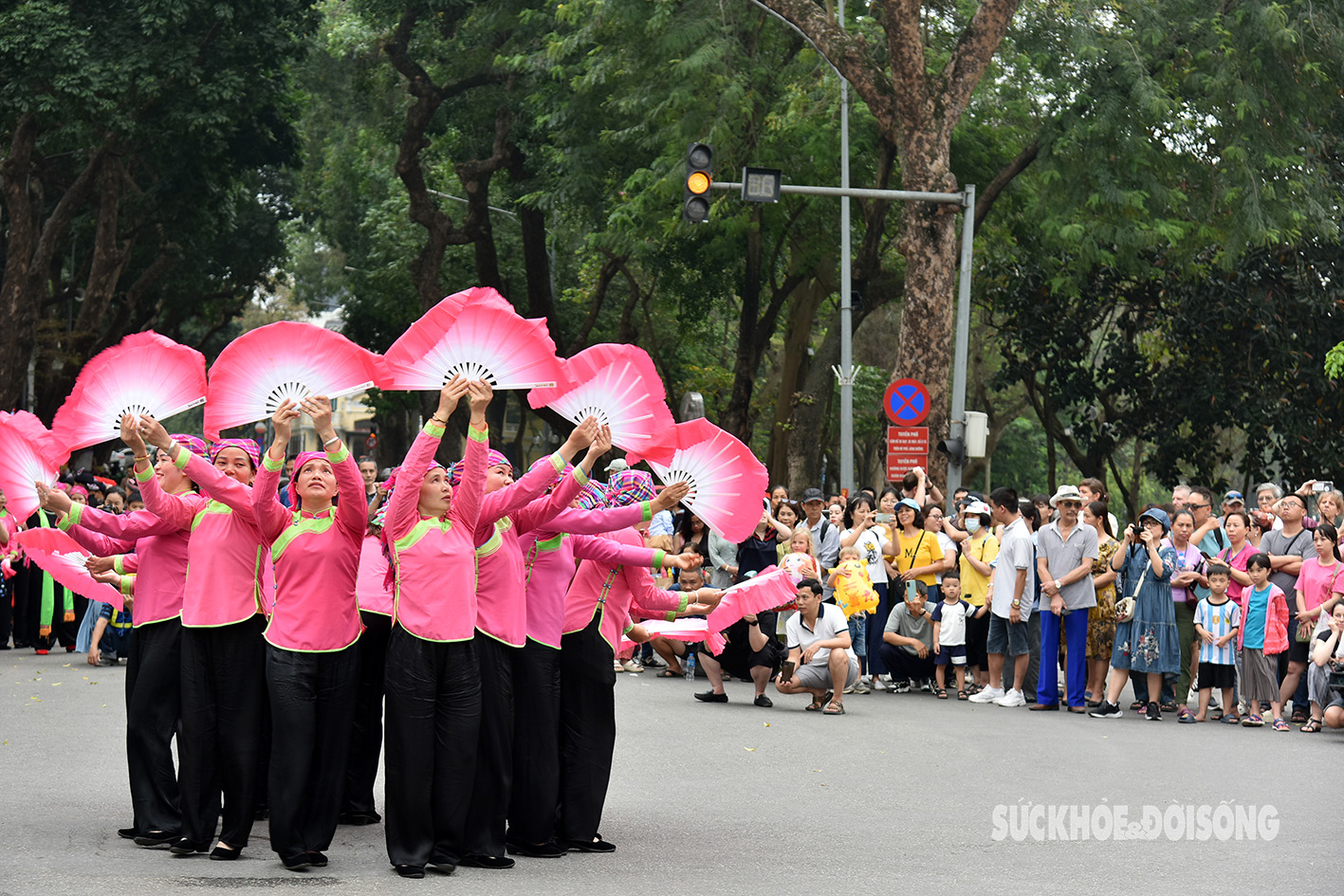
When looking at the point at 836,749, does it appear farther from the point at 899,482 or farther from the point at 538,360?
the point at 899,482

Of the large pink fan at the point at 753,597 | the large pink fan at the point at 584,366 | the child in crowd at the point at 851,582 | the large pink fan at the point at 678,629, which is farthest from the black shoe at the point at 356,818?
the child in crowd at the point at 851,582

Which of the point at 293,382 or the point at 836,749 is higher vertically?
the point at 293,382

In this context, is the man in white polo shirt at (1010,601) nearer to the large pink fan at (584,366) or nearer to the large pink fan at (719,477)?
the large pink fan at (719,477)

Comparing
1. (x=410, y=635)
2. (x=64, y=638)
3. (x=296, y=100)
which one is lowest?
(x=64, y=638)

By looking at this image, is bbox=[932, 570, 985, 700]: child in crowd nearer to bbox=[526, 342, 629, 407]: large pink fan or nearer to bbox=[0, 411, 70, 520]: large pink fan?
bbox=[526, 342, 629, 407]: large pink fan

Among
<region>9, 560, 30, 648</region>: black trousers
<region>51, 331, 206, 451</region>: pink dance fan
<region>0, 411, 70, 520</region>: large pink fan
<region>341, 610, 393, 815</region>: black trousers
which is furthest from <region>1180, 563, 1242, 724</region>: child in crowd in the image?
<region>9, 560, 30, 648</region>: black trousers

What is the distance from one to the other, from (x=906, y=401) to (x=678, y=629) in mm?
10063

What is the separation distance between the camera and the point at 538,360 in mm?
7035

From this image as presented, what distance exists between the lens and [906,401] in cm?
1864

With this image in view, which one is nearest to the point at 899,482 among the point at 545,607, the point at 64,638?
the point at 64,638

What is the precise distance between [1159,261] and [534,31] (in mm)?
12118

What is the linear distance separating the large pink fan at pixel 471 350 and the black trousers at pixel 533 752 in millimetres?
1420

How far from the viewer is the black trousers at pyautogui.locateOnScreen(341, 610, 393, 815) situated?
788cm

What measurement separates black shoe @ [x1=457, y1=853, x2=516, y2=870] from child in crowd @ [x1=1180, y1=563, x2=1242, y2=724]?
799 cm
